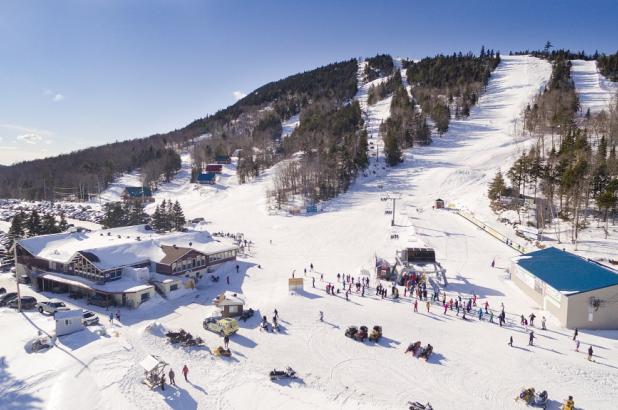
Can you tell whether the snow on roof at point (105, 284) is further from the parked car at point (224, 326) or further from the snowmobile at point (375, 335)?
the snowmobile at point (375, 335)

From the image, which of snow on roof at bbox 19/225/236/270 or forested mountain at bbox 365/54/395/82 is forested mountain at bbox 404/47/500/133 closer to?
forested mountain at bbox 365/54/395/82

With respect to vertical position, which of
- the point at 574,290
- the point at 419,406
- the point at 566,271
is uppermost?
the point at 566,271

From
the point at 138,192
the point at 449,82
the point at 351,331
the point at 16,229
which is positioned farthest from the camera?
the point at 449,82

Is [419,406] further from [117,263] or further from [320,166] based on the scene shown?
[320,166]

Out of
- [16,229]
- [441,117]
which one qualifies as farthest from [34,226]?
[441,117]

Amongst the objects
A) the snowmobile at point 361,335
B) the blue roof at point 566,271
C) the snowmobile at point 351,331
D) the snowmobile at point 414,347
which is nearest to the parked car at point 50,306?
the snowmobile at point 351,331

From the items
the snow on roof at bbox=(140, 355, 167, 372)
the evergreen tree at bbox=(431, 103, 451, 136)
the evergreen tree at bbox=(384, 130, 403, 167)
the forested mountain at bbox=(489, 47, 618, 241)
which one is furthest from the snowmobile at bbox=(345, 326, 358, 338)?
the evergreen tree at bbox=(431, 103, 451, 136)

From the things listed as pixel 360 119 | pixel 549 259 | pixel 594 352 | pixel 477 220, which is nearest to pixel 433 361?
pixel 594 352

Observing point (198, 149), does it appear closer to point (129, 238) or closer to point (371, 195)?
point (371, 195)
